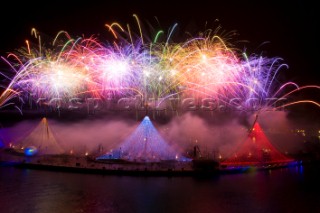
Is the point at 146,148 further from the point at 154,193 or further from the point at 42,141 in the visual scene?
the point at 42,141

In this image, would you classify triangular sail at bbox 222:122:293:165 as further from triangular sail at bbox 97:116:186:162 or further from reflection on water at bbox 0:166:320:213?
triangular sail at bbox 97:116:186:162

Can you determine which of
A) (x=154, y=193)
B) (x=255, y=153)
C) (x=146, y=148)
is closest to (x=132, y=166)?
(x=146, y=148)

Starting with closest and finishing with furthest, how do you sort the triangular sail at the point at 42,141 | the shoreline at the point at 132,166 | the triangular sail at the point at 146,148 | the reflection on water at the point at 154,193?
the reflection on water at the point at 154,193
the shoreline at the point at 132,166
the triangular sail at the point at 146,148
the triangular sail at the point at 42,141

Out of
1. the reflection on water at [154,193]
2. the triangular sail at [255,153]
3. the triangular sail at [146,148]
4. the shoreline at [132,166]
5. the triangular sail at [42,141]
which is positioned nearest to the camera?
the reflection on water at [154,193]

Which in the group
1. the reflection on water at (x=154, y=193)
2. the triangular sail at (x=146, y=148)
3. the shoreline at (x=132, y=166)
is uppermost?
the triangular sail at (x=146, y=148)

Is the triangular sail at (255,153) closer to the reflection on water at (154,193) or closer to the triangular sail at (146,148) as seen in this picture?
the reflection on water at (154,193)

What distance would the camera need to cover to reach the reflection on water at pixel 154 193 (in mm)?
13633

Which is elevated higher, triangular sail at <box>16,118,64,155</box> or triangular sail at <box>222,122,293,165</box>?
triangular sail at <box>16,118,64,155</box>

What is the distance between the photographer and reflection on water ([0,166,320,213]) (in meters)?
13.6

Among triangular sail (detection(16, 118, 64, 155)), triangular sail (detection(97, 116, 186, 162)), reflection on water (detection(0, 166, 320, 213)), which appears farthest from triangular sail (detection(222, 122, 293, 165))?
triangular sail (detection(16, 118, 64, 155))

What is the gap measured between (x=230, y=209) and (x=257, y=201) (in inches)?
69.4

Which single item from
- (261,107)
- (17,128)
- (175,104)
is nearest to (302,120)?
(261,107)

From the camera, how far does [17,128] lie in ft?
89.6

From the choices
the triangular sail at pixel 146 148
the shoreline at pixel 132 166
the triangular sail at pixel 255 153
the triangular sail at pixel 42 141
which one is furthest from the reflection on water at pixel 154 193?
the triangular sail at pixel 42 141
